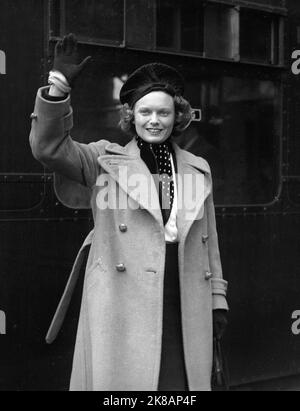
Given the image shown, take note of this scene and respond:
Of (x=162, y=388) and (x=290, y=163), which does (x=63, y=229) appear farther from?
(x=290, y=163)

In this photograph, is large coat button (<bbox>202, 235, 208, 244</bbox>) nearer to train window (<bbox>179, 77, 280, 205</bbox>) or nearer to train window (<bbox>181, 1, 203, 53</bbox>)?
train window (<bbox>179, 77, 280, 205</bbox>)

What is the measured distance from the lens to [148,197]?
2830 millimetres

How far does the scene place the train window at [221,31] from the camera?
13.1 ft

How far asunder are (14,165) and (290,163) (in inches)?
68.0

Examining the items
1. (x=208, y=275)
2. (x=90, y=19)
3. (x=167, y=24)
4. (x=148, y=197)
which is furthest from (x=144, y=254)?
(x=167, y=24)

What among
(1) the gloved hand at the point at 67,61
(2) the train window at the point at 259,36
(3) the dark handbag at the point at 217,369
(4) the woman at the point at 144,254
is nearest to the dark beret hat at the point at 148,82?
(4) the woman at the point at 144,254

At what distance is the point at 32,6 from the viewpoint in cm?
343

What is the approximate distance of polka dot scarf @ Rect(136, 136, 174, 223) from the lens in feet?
9.54

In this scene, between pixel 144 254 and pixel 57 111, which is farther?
pixel 144 254

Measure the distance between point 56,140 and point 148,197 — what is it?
0.42 meters

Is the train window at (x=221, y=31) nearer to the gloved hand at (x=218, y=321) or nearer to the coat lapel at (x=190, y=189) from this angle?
the coat lapel at (x=190, y=189)

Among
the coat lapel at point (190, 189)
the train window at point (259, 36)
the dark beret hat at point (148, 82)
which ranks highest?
the train window at point (259, 36)

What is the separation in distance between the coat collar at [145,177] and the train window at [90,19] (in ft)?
2.72

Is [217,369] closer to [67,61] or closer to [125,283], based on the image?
[125,283]
